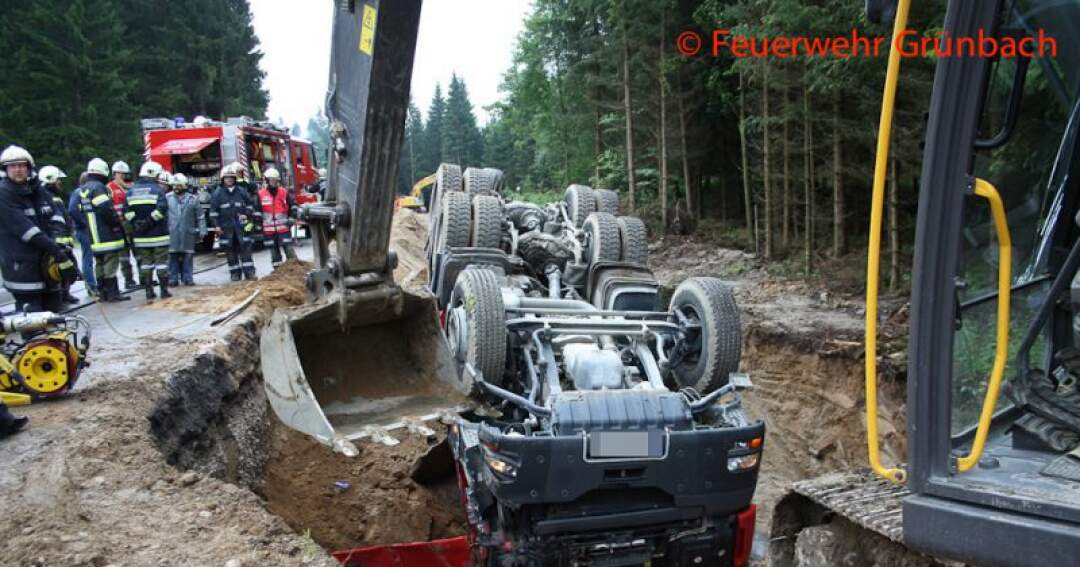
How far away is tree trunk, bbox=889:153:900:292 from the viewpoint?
628cm

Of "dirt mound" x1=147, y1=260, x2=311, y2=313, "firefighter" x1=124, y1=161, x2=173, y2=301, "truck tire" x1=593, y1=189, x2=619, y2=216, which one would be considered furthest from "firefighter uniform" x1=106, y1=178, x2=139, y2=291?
"truck tire" x1=593, y1=189, x2=619, y2=216

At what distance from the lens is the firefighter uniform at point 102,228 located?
30.0 ft

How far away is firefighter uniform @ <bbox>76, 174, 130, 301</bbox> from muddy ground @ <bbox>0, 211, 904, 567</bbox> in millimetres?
965

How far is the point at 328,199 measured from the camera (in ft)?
17.9

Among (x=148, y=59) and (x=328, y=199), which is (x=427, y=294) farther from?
(x=148, y=59)

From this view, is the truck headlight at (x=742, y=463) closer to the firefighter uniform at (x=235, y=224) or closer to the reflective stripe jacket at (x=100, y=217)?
the reflective stripe jacket at (x=100, y=217)

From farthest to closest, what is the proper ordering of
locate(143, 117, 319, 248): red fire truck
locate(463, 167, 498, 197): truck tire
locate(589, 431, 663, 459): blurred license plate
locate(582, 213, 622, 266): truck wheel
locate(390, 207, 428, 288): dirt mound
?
locate(143, 117, 319, 248): red fire truck
locate(390, 207, 428, 288): dirt mound
locate(463, 167, 498, 197): truck tire
locate(582, 213, 622, 266): truck wheel
locate(589, 431, 663, 459): blurred license plate

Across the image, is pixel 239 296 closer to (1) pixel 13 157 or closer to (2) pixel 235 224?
(2) pixel 235 224

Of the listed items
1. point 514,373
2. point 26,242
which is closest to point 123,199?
point 26,242

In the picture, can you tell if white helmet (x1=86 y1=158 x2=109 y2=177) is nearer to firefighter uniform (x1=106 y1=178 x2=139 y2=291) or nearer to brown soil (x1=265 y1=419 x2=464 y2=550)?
firefighter uniform (x1=106 y1=178 x2=139 y2=291)

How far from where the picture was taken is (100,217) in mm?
9234

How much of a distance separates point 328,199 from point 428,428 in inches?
73.8

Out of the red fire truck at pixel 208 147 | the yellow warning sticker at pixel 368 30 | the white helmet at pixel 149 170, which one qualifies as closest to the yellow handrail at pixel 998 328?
the yellow warning sticker at pixel 368 30

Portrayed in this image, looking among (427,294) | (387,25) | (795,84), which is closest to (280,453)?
(427,294)
